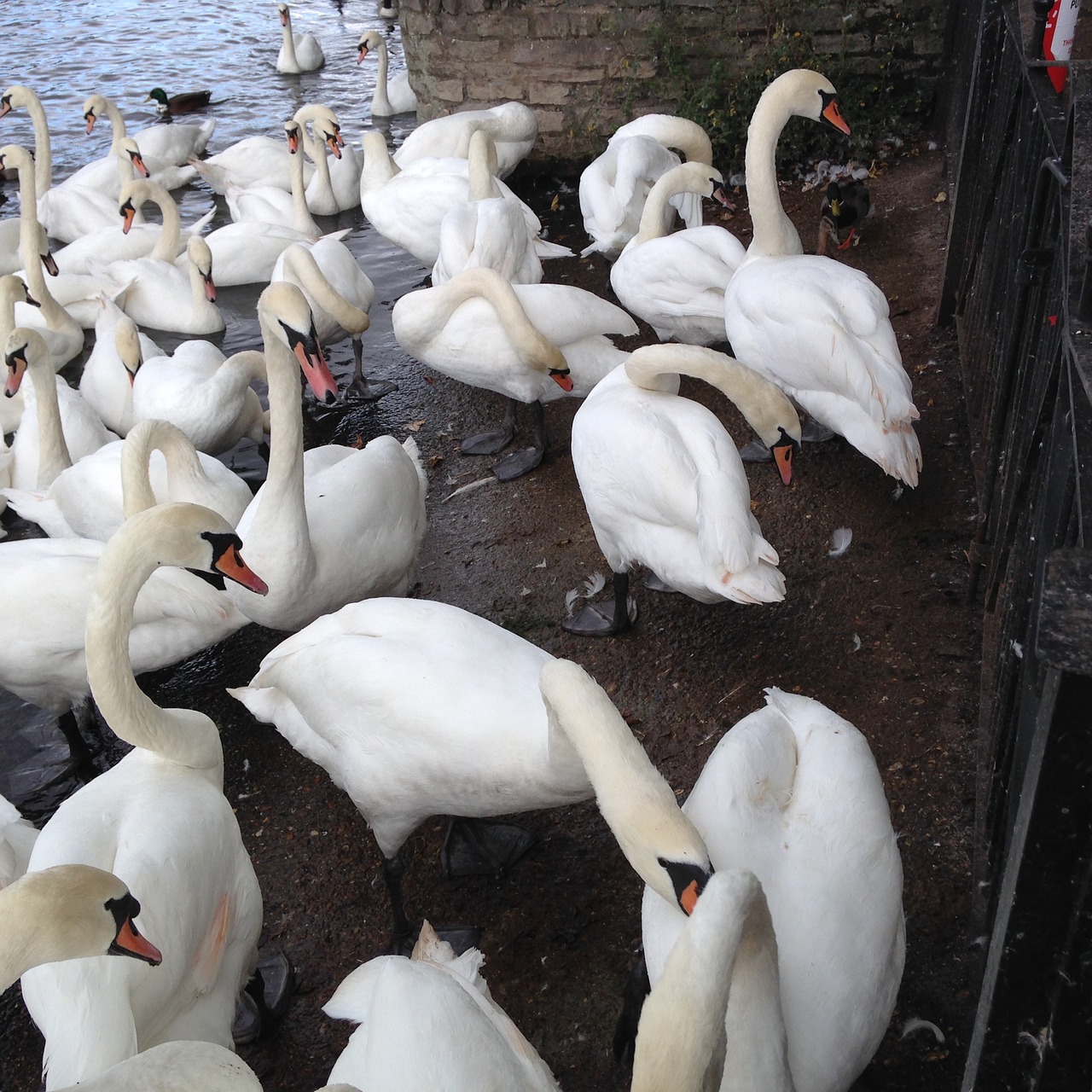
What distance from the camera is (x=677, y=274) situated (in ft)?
19.9

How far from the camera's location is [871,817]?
2.71 metres

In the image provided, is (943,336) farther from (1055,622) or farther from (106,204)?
(106,204)

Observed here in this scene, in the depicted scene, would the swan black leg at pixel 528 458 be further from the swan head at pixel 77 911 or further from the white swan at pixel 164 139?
the white swan at pixel 164 139

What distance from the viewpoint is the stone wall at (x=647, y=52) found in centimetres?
850

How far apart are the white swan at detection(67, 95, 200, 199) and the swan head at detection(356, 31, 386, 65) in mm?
1949

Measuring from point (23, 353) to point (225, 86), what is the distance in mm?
8591

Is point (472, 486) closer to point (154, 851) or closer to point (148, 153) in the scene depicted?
point (154, 851)

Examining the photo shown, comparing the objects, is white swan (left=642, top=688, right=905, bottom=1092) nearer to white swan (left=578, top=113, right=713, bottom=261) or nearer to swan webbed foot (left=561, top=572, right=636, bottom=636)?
swan webbed foot (left=561, top=572, right=636, bottom=636)

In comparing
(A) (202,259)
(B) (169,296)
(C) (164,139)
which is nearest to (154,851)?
(A) (202,259)

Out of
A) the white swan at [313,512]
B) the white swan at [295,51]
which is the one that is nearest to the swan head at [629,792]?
the white swan at [313,512]

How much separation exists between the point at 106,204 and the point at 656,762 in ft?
26.5

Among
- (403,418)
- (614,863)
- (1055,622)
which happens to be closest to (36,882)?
(614,863)

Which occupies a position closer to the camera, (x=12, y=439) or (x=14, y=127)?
(x=12, y=439)

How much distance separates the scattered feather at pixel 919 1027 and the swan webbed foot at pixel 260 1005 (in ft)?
5.74
